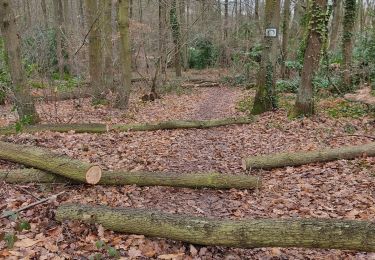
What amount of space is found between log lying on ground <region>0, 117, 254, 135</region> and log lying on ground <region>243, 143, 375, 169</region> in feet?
12.2

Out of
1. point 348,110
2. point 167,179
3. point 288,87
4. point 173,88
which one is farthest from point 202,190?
point 173,88

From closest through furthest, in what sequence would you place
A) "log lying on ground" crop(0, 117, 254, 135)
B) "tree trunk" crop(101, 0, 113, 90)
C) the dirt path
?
"log lying on ground" crop(0, 117, 254, 135) → the dirt path → "tree trunk" crop(101, 0, 113, 90)

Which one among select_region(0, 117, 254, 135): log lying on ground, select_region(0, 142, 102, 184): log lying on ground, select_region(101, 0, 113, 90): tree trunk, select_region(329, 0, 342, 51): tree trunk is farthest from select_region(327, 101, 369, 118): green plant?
select_region(329, 0, 342, 51): tree trunk

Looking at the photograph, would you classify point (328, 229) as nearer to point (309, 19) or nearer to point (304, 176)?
point (304, 176)

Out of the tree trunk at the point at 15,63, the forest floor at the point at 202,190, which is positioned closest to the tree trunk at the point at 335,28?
the forest floor at the point at 202,190

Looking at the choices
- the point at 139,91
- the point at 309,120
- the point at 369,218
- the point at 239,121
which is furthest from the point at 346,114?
the point at 139,91

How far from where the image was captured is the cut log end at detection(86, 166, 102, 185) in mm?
5469

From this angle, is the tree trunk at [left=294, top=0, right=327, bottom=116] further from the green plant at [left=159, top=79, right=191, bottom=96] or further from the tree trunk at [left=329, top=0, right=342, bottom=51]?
the tree trunk at [left=329, top=0, right=342, bottom=51]

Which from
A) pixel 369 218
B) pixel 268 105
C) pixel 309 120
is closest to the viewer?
pixel 369 218

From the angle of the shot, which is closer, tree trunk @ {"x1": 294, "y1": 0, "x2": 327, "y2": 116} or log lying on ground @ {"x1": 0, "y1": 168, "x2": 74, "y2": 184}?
log lying on ground @ {"x1": 0, "y1": 168, "x2": 74, "y2": 184}

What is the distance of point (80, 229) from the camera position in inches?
174

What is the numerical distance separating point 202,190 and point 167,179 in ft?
2.00

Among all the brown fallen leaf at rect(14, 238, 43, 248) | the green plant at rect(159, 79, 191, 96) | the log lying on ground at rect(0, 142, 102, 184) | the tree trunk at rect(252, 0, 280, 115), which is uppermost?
the tree trunk at rect(252, 0, 280, 115)

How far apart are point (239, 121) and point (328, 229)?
7204 millimetres
